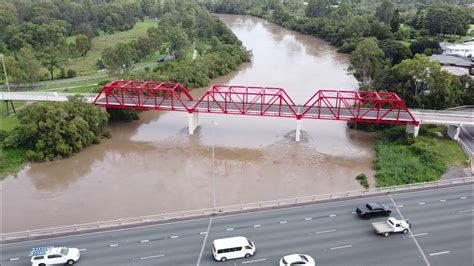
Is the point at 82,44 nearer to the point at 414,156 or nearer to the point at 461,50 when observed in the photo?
the point at 414,156

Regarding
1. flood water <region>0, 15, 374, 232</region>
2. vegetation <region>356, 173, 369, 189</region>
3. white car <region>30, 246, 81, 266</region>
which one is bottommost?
flood water <region>0, 15, 374, 232</region>

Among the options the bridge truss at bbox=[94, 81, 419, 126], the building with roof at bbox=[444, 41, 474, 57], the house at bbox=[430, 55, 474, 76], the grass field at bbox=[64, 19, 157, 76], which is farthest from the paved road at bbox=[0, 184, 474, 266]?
the building with roof at bbox=[444, 41, 474, 57]

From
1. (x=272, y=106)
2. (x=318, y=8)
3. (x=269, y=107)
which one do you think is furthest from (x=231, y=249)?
(x=318, y=8)

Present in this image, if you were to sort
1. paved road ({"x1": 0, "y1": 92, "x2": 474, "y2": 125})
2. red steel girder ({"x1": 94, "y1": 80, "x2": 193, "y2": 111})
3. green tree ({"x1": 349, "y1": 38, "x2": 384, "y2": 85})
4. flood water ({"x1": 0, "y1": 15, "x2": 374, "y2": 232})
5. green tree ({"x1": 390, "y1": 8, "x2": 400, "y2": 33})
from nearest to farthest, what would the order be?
flood water ({"x1": 0, "y1": 15, "x2": 374, "y2": 232})
paved road ({"x1": 0, "y1": 92, "x2": 474, "y2": 125})
red steel girder ({"x1": 94, "y1": 80, "x2": 193, "y2": 111})
green tree ({"x1": 349, "y1": 38, "x2": 384, "y2": 85})
green tree ({"x1": 390, "y1": 8, "x2": 400, "y2": 33})

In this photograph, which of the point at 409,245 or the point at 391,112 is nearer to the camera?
the point at 409,245

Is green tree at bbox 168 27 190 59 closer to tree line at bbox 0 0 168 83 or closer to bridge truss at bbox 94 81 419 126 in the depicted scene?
tree line at bbox 0 0 168 83

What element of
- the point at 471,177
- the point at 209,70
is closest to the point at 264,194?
the point at 471,177

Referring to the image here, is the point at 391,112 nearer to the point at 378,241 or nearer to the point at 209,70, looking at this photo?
the point at 378,241
